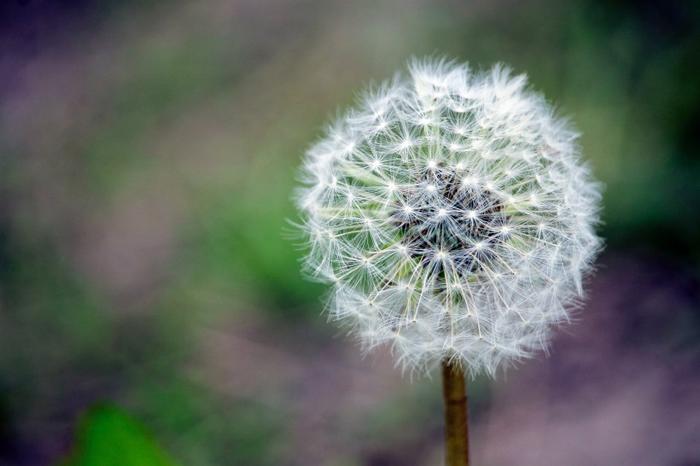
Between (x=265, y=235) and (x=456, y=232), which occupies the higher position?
(x=265, y=235)

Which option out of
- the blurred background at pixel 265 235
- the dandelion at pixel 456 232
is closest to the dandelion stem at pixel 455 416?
the dandelion at pixel 456 232

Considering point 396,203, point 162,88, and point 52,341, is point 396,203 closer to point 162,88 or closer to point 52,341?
point 52,341

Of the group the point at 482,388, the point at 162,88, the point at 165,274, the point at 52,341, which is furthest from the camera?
the point at 162,88

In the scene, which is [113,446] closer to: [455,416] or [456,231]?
[455,416]

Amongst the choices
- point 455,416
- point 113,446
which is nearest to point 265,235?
point 113,446

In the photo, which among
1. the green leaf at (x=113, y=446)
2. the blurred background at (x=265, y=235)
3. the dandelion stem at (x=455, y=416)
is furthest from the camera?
the blurred background at (x=265, y=235)

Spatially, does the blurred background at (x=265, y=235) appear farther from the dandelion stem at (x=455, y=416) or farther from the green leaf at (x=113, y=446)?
the dandelion stem at (x=455, y=416)

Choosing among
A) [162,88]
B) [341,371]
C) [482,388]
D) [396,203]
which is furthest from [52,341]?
[396,203]
